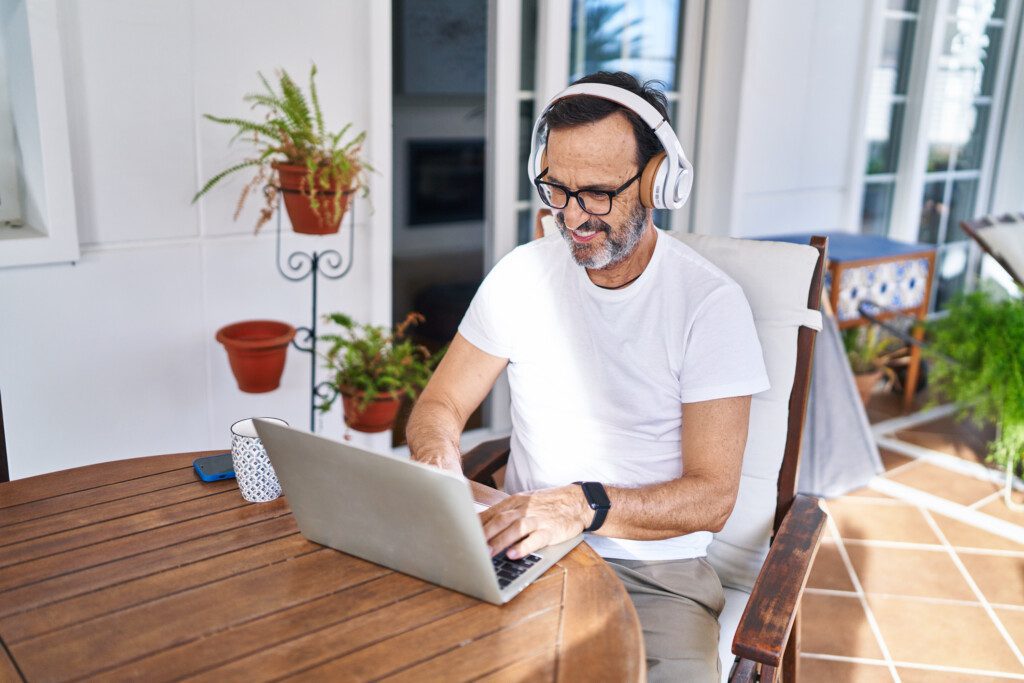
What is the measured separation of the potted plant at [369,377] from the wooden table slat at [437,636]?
152cm

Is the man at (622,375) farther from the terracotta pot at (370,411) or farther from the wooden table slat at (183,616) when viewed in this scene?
the terracotta pot at (370,411)

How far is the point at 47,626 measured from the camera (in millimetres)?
1141

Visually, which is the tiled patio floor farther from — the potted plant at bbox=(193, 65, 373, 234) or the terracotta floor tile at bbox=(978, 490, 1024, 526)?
the potted plant at bbox=(193, 65, 373, 234)

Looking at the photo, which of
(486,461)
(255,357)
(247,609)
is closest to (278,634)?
(247,609)

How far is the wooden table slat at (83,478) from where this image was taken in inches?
58.1

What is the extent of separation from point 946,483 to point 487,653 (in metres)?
3.01

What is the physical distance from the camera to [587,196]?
66.9 inches

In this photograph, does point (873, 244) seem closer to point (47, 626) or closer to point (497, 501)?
point (497, 501)

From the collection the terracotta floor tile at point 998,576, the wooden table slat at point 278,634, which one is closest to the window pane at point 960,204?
the terracotta floor tile at point 998,576

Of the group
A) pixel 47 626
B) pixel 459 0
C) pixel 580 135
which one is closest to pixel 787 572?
pixel 580 135

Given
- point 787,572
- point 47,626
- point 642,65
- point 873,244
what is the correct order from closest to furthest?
point 47,626
point 787,572
point 642,65
point 873,244

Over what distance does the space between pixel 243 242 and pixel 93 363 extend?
20.8 inches

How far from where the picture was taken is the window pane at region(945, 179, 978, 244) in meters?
5.14

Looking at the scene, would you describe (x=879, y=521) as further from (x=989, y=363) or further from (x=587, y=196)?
(x=587, y=196)
